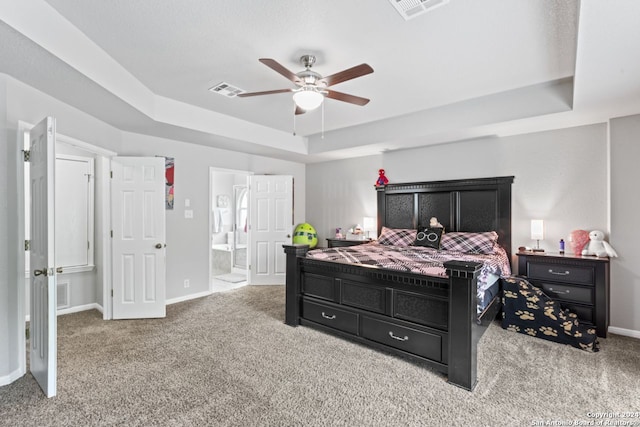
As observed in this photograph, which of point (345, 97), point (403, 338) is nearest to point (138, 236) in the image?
point (345, 97)

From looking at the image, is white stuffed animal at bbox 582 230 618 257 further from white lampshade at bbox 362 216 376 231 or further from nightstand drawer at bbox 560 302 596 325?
white lampshade at bbox 362 216 376 231

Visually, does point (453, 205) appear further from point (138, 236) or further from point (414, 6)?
point (138, 236)

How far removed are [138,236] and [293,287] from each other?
2.14 meters

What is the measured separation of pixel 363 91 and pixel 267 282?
3.80 m

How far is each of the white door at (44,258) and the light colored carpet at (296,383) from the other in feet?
0.76

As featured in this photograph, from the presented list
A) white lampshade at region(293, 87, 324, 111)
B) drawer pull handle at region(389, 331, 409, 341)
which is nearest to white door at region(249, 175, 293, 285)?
white lampshade at region(293, 87, 324, 111)

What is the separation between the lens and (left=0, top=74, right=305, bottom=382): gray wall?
2.45 m

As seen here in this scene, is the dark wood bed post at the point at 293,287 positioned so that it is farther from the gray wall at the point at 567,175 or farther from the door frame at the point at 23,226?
the gray wall at the point at 567,175

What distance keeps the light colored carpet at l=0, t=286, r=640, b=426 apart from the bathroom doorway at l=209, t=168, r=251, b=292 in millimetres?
2199

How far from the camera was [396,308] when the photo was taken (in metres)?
2.88

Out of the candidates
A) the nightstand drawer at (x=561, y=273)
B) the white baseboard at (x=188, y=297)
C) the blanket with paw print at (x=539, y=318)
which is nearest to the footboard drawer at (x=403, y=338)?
the blanket with paw print at (x=539, y=318)

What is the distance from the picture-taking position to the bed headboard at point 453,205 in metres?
4.34

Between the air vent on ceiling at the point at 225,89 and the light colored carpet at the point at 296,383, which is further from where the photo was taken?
the air vent on ceiling at the point at 225,89

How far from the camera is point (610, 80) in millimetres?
2629
